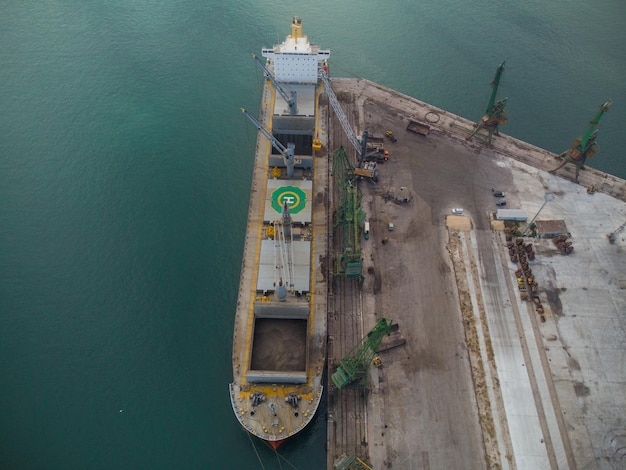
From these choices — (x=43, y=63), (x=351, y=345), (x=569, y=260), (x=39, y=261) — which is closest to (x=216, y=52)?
(x=43, y=63)

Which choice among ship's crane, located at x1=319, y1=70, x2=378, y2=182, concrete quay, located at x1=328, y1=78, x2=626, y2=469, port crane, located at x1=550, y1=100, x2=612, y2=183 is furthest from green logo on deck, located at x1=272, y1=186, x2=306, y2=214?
port crane, located at x1=550, y1=100, x2=612, y2=183

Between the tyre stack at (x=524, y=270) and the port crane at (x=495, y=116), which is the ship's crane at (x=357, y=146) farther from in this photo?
the tyre stack at (x=524, y=270)

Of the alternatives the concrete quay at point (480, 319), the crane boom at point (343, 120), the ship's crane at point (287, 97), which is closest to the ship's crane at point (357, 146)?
the crane boom at point (343, 120)

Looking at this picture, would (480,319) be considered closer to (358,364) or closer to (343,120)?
(358,364)

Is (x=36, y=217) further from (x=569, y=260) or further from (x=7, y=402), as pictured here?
→ (x=569, y=260)

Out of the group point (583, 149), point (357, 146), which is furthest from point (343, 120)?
point (583, 149)
